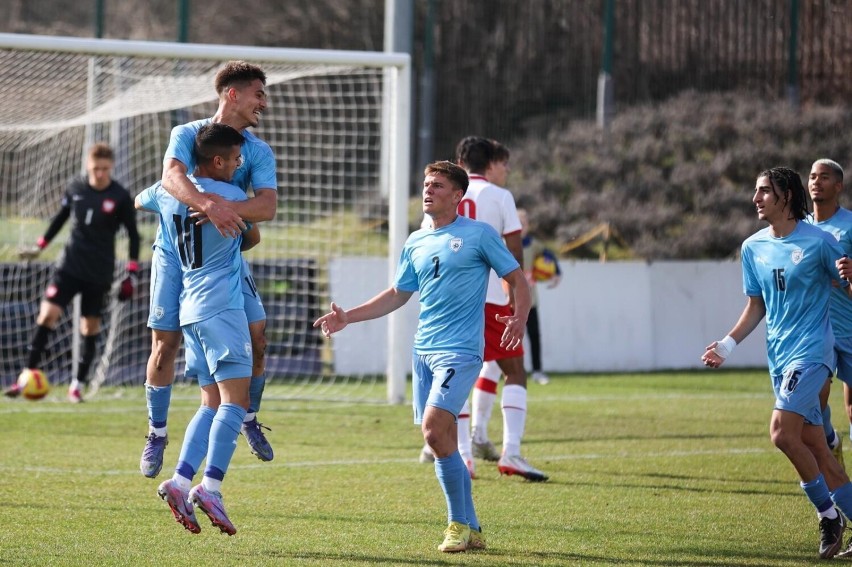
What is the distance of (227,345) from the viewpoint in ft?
19.0

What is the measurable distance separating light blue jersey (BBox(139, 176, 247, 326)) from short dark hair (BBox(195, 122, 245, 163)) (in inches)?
5.6

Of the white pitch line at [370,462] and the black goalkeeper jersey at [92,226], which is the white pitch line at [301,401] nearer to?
the black goalkeeper jersey at [92,226]

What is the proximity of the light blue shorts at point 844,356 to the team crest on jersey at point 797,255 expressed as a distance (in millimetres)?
803

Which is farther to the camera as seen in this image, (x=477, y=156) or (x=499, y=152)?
(x=499, y=152)

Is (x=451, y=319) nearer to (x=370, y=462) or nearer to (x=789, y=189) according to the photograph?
(x=789, y=189)

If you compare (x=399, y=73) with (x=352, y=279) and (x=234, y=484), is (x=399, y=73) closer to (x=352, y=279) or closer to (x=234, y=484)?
(x=352, y=279)

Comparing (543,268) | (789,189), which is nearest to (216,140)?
(789,189)

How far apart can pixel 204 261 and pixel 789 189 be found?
118 inches

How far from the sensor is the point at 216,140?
5.84 m

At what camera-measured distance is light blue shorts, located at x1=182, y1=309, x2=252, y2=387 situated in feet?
19.0

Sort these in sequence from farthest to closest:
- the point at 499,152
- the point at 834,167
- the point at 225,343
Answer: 1. the point at 499,152
2. the point at 834,167
3. the point at 225,343

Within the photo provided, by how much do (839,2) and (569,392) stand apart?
47.7 feet

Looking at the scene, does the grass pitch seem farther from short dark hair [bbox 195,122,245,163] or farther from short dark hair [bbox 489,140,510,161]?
short dark hair [bbox 489,140,510,161]

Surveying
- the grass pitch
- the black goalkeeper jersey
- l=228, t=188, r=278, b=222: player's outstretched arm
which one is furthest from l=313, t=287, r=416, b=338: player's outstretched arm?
the black goalkeeper jersey
